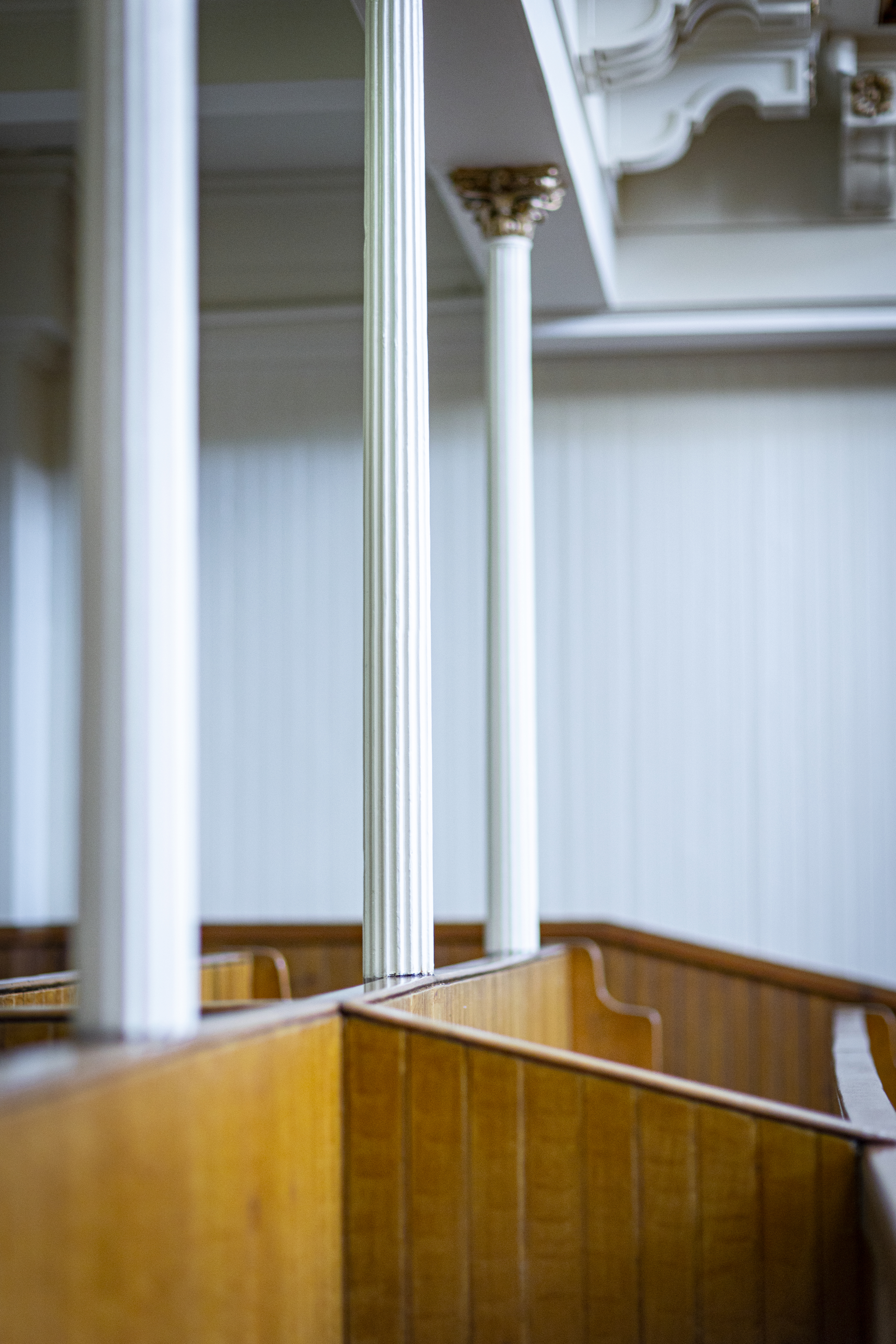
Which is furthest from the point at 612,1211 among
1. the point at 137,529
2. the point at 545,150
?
the point at 545,150

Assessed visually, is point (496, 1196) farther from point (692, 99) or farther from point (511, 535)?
point (692, 99)

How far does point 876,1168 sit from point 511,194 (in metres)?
4.34

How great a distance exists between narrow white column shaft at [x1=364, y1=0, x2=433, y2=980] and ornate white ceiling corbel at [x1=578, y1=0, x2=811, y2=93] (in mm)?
2146

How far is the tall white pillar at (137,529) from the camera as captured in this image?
253 centimetres

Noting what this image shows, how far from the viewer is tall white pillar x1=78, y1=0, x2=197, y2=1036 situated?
8.31 ft

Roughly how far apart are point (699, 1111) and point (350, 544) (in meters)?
5.78

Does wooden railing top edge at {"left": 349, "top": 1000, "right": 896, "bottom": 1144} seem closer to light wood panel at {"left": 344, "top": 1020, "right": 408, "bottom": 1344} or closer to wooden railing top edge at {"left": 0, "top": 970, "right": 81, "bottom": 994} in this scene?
light wood panel at {"left": 344, "top": 1020, "right": 408, "bottom": 1344}

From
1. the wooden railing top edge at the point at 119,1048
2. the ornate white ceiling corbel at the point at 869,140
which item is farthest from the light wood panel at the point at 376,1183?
the ornate white ceiling corbel at the point at 869,140

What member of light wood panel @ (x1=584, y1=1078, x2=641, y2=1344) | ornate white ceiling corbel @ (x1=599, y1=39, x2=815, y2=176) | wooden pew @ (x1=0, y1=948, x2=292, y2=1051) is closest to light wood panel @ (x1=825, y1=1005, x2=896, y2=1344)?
light wood panel @ (x1=584, y1=1078, x2=641, y2=1344)

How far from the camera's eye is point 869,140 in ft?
25.4

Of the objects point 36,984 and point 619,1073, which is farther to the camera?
point 36,984

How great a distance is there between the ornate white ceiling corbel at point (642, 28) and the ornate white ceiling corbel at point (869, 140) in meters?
0.77

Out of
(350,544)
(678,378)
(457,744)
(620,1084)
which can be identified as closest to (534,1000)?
(620,1084)

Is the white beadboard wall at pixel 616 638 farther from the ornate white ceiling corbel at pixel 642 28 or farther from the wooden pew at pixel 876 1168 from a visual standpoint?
the wooden pew at pixel 876 1168
